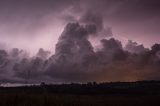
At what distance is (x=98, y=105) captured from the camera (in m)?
70.8

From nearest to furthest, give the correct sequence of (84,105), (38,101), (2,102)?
1. (2,102)
2. (38,101)
3. (84,105)

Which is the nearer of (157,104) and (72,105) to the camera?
(72,105)

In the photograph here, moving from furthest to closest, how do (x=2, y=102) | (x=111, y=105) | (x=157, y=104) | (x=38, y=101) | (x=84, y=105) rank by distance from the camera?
(x=157, y=104), (x=111, y=105), (x=84, y=105), (x=38, y=101), (x=2, y=102)

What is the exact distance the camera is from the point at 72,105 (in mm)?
66375

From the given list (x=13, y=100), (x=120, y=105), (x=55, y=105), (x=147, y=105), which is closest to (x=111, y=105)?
(x=120, y=105)

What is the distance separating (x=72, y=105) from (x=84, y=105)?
4811mm

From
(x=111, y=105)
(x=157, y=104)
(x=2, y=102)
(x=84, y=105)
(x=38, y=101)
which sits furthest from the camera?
(x=157, y=104)

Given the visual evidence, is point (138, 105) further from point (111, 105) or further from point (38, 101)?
point (38, 101)

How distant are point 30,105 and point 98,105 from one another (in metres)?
19.8

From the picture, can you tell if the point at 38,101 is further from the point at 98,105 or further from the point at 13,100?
the point at 98,105

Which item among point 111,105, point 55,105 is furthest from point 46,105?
point 111,105

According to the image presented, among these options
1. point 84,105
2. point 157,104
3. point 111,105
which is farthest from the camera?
point 157,104

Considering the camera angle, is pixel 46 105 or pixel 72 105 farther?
pixel 72 105

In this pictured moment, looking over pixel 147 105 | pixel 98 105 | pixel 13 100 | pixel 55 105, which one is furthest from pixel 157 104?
pixel 13 100
